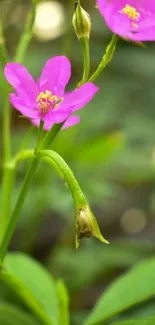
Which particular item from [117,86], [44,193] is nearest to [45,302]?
[44,193]

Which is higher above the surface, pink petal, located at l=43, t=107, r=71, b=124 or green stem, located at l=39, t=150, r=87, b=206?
pink petal, located at l=43, t=107, r=71, b=124

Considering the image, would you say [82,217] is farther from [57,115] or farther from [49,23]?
[49,23]

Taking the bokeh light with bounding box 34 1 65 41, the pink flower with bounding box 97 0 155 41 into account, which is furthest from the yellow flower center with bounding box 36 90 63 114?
the bokeh light with bounding box 34 1 65 41

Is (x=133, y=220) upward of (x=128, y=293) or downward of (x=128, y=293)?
downward

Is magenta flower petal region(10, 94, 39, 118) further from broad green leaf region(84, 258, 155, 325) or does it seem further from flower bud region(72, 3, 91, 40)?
broad green leaf region(84, 258, 155, 325)

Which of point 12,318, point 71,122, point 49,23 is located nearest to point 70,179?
point 71,122

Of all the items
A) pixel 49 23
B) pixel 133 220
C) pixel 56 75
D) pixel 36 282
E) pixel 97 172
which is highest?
pixel 56 75

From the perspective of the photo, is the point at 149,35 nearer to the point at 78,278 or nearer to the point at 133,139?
the point at 78,278
